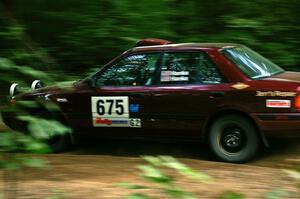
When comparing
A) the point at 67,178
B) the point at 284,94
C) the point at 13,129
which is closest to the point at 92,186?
the point at 67,178

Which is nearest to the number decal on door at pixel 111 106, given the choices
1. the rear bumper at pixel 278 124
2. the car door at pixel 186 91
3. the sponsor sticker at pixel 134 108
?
the sponsor sticker at pixel 134 108

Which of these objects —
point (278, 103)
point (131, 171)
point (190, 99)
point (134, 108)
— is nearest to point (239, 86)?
point (278, 103)

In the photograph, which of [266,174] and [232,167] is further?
[232,167]

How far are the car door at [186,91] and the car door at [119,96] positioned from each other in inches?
6.4

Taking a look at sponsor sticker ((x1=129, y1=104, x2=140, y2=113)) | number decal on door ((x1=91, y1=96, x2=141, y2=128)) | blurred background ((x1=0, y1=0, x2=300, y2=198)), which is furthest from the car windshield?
blurred background ((x1=0, y1=0, x2=300, y2=198))

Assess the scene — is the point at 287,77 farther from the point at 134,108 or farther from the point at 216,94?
the point at 134,108

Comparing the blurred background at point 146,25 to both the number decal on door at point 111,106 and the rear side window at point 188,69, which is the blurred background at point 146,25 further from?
the rear side window at point 188,69

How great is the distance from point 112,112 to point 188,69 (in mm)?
1238

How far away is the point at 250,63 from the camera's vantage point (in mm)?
7227

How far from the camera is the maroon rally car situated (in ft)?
21.7

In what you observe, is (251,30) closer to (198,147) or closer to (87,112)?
(198,147)

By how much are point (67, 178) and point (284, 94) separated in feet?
9.18

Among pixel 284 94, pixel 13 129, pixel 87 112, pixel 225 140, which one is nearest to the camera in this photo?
pixel 13 129

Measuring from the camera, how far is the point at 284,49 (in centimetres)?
1052
